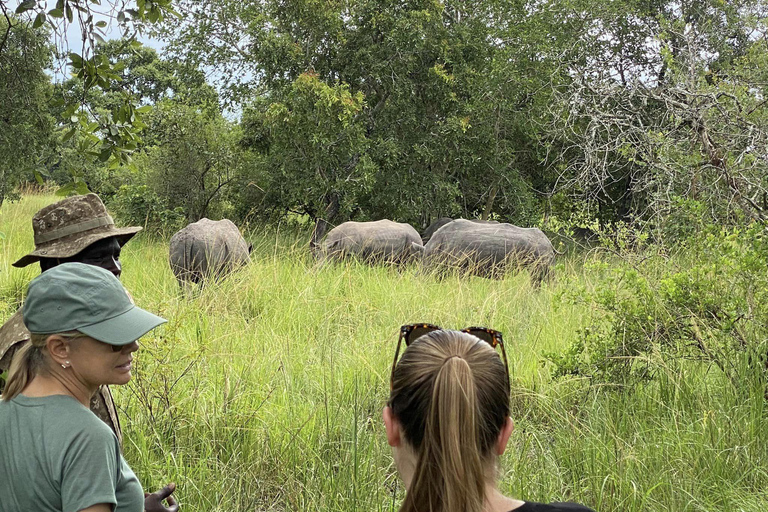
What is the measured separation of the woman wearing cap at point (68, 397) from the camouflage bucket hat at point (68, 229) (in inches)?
36.4

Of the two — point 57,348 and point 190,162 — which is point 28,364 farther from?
point 190,162

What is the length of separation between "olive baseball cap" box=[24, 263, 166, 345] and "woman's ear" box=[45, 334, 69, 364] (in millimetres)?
22

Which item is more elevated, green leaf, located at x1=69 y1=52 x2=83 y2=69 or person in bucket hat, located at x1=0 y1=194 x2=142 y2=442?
green leaf, located at x1=69 y1=52 x2=83 y2=69

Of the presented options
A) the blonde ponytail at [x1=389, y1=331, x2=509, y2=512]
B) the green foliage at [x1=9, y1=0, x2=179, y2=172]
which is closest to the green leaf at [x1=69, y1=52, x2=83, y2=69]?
the green foliage at [x1=9, y1=0, x2=179, y2=172]

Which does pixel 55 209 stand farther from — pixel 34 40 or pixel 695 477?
pixel 34 40

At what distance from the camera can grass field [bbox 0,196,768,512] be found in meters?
3.41

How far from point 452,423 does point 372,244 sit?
9.14 m

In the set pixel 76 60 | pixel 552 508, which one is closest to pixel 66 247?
pixel 76 60

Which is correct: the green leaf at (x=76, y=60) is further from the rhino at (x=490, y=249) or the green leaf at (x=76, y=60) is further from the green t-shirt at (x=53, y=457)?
the rhino at (x=490, y=249)

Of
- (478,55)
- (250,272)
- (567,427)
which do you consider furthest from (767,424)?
(478,55)

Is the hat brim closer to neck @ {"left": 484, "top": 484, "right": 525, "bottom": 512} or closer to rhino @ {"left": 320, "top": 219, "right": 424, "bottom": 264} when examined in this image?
neck @ {"left": 484, "top": 484, "right": 525, "bottom": 512}

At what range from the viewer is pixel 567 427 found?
3.94m

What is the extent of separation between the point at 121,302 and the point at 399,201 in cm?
1139

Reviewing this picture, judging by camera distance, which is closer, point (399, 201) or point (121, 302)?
point (121, 302)
